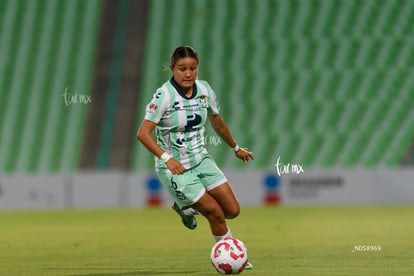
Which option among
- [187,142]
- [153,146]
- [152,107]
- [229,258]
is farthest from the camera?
[187,142]

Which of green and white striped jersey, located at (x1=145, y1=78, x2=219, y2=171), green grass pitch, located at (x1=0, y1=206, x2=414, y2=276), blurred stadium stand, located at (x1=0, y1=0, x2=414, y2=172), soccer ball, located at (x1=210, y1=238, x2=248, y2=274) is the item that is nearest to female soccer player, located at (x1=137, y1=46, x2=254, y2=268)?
green and white striped jersey, located at (x1=145, y1=78, x2=219, y2=171)

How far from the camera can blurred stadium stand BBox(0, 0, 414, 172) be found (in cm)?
2706

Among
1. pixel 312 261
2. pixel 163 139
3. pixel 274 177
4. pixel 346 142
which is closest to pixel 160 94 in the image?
pixel 163 139

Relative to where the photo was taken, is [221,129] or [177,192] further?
[221,129]

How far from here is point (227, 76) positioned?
2873cm

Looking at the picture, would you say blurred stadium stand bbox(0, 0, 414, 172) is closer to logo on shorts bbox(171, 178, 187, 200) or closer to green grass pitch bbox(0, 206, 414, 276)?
green grass pitch bbox(0, 206, 414, 276)

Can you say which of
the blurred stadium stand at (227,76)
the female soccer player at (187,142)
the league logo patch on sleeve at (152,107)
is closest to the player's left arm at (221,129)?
the female soccer player at (187,142)

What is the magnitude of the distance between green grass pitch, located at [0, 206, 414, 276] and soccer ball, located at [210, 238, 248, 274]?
258mm

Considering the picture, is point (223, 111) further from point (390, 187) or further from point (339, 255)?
point (339, 255)

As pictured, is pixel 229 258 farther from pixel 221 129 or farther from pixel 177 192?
pixel 221 129

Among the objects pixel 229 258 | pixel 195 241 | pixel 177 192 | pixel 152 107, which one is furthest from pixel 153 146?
pixel 195 241

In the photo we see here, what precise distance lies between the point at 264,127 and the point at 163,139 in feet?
56.6

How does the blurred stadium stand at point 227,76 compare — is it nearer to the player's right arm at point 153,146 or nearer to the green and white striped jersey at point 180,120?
the green and white striped jersey at point 180,120

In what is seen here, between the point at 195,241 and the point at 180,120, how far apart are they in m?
5.06
